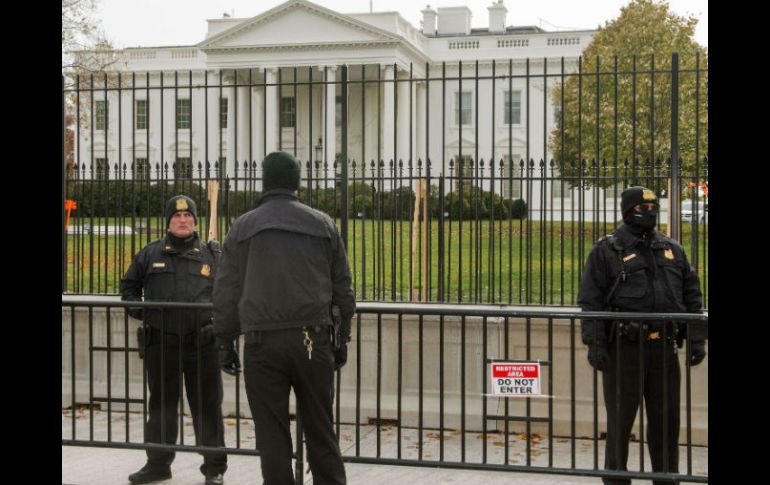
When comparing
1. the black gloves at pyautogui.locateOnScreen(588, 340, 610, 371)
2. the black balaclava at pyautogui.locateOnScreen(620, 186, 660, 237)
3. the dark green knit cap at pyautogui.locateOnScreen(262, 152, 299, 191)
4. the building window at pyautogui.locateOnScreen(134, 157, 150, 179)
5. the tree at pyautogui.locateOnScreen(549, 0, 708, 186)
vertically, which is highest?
the tree at pyautogui.locateOnScreen(549, 0, 708, 186)

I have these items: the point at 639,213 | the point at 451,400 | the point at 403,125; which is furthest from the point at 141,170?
the point at 403,125

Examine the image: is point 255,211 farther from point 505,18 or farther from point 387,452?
point 505,18

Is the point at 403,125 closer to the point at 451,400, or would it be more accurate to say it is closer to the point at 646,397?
the point at 451,400

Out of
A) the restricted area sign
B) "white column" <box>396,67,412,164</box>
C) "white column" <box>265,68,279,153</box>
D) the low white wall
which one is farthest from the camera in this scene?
"white column" <box>265,68,279,153</box>

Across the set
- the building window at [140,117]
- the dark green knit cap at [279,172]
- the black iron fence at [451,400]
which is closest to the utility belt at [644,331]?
the black iron fence at [451,400]

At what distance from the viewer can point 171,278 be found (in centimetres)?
644

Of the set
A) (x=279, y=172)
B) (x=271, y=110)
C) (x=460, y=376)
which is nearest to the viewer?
(x=279, y=172)

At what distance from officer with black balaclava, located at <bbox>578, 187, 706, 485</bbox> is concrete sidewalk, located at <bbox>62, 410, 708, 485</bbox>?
2.27ft

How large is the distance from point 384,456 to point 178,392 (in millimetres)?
1874

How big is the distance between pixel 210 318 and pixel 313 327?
1.54 m

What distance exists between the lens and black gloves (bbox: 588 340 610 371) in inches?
220

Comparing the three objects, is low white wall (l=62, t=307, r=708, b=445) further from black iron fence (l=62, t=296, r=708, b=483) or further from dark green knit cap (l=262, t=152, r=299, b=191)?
dark green knit cap (l=262, t=152, r=299, b=191)

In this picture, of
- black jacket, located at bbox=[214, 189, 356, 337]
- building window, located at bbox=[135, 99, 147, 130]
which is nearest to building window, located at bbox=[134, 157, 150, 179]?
black jacket, located at bbox=[214, 189, 356, 337]
